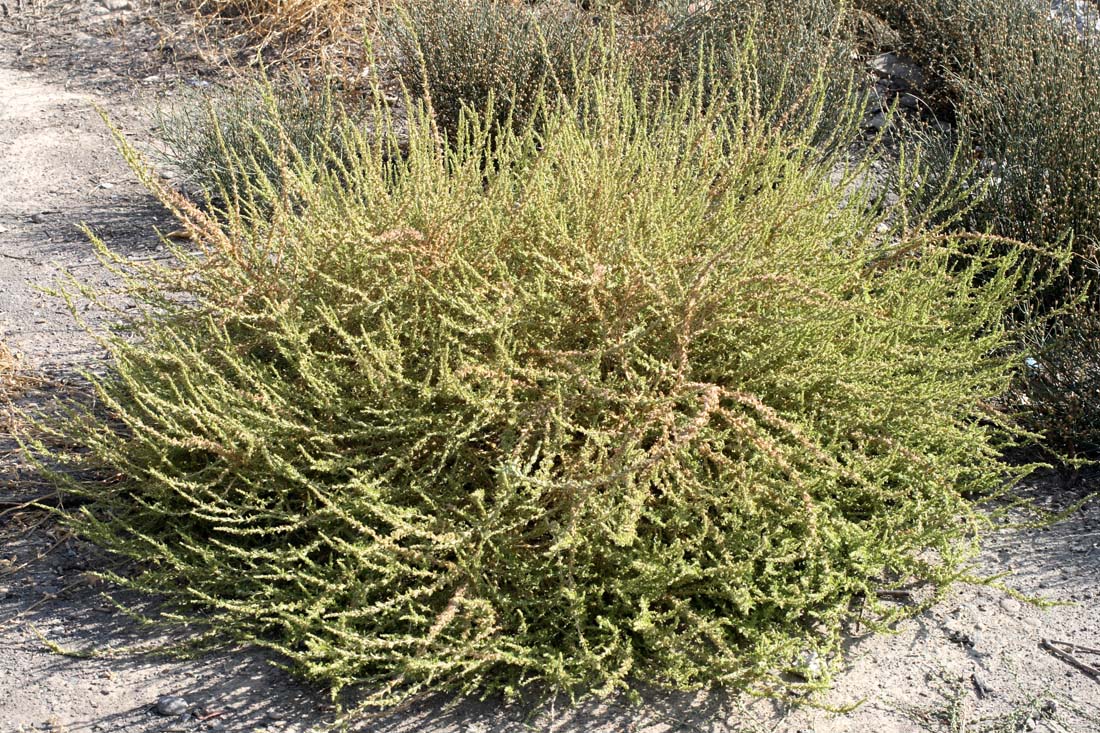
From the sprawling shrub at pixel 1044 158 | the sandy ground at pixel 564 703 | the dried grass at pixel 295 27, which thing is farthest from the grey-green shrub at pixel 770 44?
the sandy ground at pixel 564 703

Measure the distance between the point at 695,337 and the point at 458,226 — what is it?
0.68 meters

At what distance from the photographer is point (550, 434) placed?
8.73ft

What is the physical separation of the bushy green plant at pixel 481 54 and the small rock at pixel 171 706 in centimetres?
296

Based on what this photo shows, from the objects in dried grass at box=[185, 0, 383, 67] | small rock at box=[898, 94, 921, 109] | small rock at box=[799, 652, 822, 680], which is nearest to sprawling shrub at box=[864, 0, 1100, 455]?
small rock at box=[898, 94, 921, 109]

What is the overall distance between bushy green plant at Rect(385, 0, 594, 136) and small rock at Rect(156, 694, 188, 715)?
9.71 ft

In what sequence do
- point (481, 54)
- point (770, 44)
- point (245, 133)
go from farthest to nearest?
point (770, 44), point (481, 54), point (245, 133)

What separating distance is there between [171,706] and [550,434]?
104 centimetres

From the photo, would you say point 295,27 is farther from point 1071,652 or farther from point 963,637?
point 1071,652

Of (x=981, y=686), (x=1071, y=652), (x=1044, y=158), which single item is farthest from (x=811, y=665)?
(x=1044, y=158)

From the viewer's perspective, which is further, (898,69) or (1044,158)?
(898,69)

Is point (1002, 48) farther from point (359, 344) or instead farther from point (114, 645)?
point (114, 645)

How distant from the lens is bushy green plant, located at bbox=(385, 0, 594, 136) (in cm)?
487

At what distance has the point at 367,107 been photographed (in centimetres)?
536

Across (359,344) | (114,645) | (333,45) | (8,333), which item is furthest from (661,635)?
(333,45)
